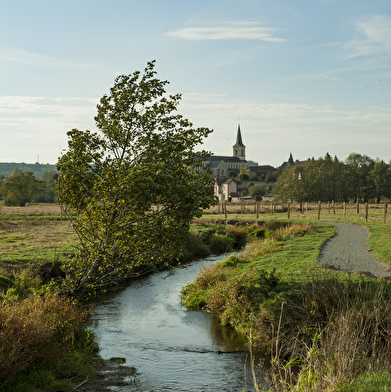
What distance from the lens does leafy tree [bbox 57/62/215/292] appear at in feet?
39.0

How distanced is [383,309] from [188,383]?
5.16 meters

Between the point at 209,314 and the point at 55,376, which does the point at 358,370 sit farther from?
the point at 209,314

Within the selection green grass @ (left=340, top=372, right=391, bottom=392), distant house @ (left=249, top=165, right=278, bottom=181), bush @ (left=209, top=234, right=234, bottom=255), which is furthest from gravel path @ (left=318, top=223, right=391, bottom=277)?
distant house @ (left=249, top=165, right=278, bottom=181)

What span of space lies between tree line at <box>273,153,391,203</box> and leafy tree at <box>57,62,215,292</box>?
74384 millimetres

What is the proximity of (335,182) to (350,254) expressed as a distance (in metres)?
75.8

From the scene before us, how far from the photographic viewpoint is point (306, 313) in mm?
10781

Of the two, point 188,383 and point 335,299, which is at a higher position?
point 335,299

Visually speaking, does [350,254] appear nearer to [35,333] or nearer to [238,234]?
[35,333]

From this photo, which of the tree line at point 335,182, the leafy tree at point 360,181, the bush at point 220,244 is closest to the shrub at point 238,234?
the bush at point 220,244

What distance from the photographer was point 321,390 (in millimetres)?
5824

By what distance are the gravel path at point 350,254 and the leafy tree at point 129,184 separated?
509 centimetres

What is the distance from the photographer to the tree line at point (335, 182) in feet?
281

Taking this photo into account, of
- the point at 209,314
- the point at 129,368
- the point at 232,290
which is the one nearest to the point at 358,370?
the point at 129,368

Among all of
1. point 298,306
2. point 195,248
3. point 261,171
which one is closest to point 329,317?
point 298,306
